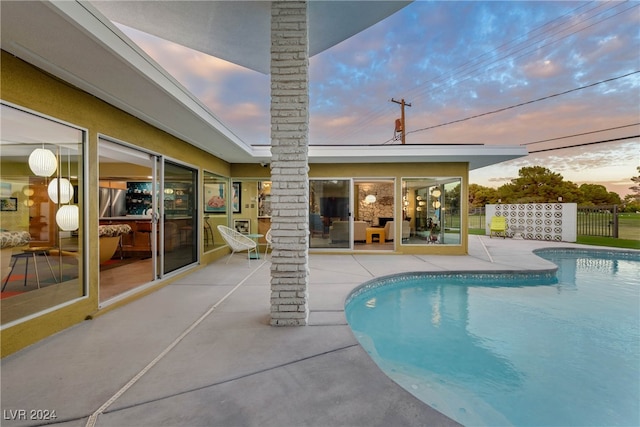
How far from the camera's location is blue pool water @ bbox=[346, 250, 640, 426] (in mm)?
2211

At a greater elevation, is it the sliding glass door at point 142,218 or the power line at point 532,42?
the power line at point 532,42

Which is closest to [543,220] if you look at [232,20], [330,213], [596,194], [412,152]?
[412,152]

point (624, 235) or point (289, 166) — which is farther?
point (624, 235)

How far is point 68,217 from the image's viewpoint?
3.14m

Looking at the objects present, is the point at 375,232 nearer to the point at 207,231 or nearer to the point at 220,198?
the point at 220,198

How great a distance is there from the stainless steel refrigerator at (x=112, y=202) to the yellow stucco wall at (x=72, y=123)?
4943 mm

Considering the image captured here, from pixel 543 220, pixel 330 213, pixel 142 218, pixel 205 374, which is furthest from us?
pixel 543 220

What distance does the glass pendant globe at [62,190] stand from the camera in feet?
10.0

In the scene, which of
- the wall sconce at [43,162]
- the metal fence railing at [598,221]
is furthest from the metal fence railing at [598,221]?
the wall sconce at [43,162]

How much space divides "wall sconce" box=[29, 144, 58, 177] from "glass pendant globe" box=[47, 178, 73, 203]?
115 mm

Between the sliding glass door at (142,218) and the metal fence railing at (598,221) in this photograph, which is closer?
the sliding glass door at (142,218)

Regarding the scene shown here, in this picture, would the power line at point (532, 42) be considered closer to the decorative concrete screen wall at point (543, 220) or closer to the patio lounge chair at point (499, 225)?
the decorative concrete screen wall at point (543, 220)

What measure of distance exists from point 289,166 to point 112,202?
7.93 metres

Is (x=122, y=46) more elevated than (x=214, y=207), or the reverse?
(x=122, y=46)
